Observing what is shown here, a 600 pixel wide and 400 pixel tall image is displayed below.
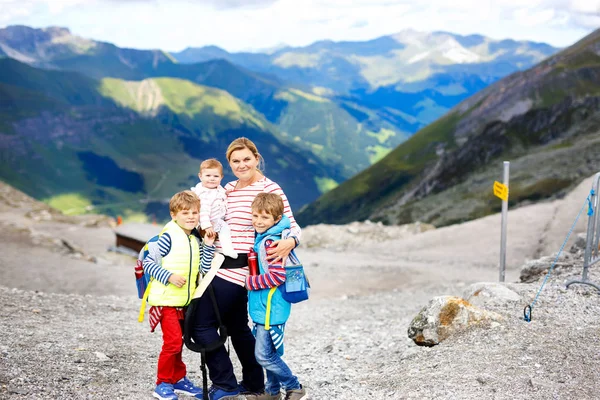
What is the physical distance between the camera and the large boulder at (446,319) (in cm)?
1056

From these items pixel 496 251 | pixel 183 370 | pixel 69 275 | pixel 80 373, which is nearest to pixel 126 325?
pixel 80 373

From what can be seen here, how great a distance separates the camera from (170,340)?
296 inches

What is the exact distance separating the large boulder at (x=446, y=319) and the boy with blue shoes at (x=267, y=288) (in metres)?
4.22

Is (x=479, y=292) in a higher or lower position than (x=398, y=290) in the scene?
higher

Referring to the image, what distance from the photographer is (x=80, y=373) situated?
8.54 meters

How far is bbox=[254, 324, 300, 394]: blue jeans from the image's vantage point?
24.1 feet

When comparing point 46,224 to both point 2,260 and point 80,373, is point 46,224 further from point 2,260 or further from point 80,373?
point 80,373

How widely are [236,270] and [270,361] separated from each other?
4.46ft

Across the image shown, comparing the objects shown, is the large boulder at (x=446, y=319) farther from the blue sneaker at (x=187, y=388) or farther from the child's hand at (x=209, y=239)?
the child's hand at (x=209, y=239)

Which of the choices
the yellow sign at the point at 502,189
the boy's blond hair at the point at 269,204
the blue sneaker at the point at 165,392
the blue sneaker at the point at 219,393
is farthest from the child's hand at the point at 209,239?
the yellow sign at the point at 502,189

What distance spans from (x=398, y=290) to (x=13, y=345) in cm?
1770

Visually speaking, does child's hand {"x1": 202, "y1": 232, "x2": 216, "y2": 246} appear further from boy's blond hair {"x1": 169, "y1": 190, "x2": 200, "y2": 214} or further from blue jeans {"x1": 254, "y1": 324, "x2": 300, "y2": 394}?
blue jeans {"x1": 254, "y1": 324, "x2": 300, "y2": 394}

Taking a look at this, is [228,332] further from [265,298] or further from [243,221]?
[243,221]

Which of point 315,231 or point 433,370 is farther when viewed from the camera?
point 315,231
